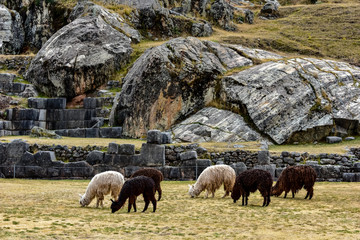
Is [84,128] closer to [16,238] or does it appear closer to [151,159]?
[151,159]

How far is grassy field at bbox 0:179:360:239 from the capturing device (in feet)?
34.4

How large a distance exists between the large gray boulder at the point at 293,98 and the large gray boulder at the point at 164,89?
195 centimetres

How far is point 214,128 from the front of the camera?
3309 cm

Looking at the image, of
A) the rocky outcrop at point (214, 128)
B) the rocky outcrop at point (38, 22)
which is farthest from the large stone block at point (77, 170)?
the rocky outcrop at point (38, 22)

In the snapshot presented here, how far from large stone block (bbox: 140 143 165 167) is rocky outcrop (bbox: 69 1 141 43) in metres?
23.0

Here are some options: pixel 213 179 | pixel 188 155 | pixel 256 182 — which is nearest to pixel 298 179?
pixel 256 182

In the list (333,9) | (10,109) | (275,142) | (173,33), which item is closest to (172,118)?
(275,142)

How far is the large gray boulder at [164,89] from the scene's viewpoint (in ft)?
113

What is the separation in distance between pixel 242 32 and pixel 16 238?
49.0 metres

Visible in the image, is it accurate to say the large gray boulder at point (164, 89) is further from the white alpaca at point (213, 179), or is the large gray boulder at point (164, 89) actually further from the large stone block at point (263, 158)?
the white alpaca at point (213, 179)

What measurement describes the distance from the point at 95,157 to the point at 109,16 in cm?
2428

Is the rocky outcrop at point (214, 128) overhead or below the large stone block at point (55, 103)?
below

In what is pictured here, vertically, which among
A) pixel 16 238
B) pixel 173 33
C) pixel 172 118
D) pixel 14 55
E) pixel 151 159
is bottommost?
pixel 16 238

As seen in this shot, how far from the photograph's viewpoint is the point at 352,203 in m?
16.0
